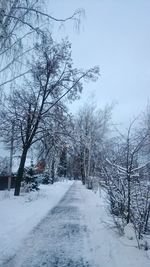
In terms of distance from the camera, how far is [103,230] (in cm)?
1037

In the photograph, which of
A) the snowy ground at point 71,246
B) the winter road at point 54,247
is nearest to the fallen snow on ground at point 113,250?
the snowy ground at point 71,246

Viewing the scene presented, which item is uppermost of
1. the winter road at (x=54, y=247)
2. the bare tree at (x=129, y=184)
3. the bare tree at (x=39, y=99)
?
the bare tree at (x=39, y=99)

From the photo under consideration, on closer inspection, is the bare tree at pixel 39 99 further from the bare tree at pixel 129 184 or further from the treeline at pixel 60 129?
the bare tree at pixel 129 184

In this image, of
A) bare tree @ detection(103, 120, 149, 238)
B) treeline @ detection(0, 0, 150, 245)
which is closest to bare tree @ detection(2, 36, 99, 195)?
treeline @ detection(0, 0, 150, 245)

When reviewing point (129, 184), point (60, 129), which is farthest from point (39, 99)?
point (129, 184)

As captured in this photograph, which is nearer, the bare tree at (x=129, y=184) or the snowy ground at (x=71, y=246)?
the snowy ground at (x=71, y=246)

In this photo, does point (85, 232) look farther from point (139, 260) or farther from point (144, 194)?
point (139, 260)

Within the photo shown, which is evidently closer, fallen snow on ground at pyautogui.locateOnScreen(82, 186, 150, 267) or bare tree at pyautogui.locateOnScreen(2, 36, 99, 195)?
fallen snow on ground at pyautogui.locateOnScreen(82, 186, 150, 267)

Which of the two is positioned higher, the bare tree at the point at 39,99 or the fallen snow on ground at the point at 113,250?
the bare tree at the point at 39,99

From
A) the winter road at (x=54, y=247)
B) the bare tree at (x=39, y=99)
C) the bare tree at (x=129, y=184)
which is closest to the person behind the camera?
the winter road at (x=54, y=247)

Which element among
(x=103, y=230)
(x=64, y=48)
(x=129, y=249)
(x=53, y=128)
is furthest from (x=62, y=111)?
(x=129, y=249)

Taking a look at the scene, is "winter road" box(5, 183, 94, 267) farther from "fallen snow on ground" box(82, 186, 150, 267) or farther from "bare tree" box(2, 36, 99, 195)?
"bare tree" box(2, 36, 99, 195)

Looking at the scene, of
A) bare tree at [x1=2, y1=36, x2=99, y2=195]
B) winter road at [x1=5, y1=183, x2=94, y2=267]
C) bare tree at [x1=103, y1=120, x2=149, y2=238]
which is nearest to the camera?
winter road at [x1=5, y1=183, x2=94, y2=267]

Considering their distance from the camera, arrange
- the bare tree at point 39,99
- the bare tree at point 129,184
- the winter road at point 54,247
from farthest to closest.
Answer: the bare tree at point 39,99
the bare tree at point 129,184
the winter road at point 54,247
